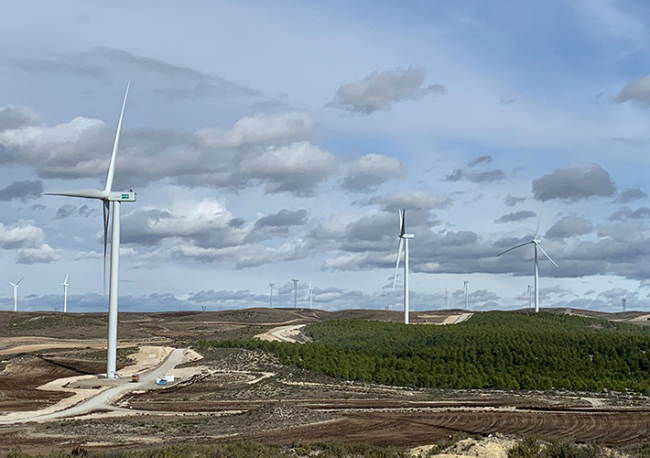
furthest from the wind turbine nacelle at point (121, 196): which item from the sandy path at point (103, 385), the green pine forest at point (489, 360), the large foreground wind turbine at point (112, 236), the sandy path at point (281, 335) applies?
the sandy path at point (281, 335)

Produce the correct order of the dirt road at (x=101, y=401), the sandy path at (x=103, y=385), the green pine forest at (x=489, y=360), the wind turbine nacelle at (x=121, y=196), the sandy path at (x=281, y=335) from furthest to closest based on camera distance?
the sandy path at (x=281, y=335) → the wind turbine nacelle at (x=121, y=196) → the green pine forest at (x=489, y=360) → the sandy path at (x=103, y=385) → the dirt road at (x=101, y=401)

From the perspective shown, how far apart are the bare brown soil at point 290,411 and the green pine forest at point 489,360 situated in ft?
10.1

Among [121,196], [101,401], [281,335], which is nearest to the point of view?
[101,401]

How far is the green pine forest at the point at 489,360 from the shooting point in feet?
226

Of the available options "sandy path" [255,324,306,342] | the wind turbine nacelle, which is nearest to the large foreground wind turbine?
the wind turbine nacelle

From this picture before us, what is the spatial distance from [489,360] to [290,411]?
116 ft

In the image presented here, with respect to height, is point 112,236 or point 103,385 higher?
point 112,236

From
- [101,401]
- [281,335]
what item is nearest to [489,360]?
[101,401]

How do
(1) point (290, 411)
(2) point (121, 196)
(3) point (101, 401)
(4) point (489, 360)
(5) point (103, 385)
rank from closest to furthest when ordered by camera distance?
(1) point (290, 411) → (3) point (101, 401) → (5) point (103, 385) → (2) point (121, 196) → (4) point (489, 360)

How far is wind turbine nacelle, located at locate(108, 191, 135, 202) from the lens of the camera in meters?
70.9

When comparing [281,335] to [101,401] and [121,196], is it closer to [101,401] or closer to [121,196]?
[121,196]

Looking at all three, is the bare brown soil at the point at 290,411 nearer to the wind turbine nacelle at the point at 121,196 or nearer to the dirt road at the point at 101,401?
the dirt road at the point at 101,401

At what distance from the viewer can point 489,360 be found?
7688 centimetres

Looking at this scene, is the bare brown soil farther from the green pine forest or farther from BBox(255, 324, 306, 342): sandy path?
BBox(255, 324, 306, 342): sandy path
